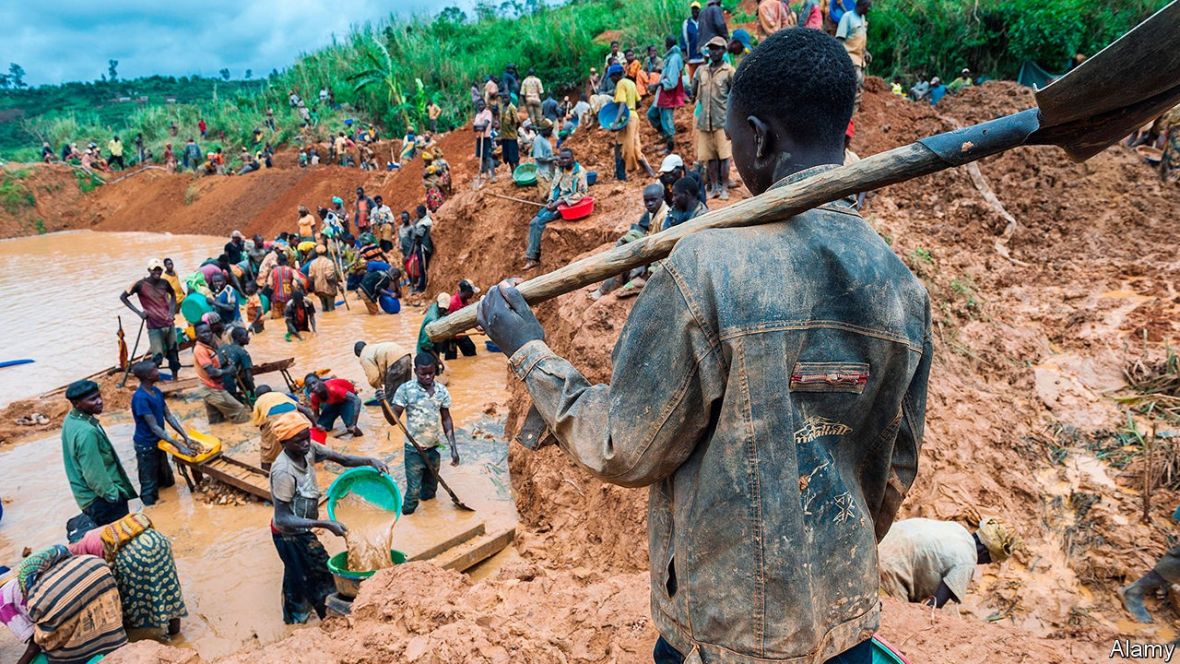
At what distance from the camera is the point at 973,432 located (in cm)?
604

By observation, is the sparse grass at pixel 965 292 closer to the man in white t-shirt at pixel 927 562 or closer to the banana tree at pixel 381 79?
the man in white t-shirt at pixel 927 562

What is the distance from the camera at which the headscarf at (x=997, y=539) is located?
16.4ft

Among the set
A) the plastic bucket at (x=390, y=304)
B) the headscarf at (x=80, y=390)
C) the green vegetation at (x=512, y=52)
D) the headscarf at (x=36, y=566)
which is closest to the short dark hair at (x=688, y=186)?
the headscarf at (x=80, y=390)

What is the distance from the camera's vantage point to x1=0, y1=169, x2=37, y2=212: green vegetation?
32062 millimetres

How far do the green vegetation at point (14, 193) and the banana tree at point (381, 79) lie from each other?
16.7m

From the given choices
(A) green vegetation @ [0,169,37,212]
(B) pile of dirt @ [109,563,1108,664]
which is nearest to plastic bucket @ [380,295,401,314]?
(B) pile of dirt @ [109,563,1108,664]

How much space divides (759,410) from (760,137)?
0.57 meters

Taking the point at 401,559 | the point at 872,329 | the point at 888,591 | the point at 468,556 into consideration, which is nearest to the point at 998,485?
the point at 888,591

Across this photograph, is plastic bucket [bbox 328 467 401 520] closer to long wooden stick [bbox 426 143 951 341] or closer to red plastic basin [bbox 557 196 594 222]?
long wooden stick [bbox 426 143 951 341]

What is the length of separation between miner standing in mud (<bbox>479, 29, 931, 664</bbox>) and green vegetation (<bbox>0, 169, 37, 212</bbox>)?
41.5 meters

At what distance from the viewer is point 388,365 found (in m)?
8.10

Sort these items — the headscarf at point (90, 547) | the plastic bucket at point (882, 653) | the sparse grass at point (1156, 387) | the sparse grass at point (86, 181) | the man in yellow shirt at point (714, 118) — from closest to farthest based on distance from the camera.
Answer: the plastic bucket at point (882, 653) < the headscarf at point (90, 547) < the sparse grass at point (1156, 387) < the man in yellow shirt at point (714, 118) < the sparse grass at point (86, 181)

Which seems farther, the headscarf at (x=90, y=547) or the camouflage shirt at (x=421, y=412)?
the camouflage shirt at (x=421, y=412)

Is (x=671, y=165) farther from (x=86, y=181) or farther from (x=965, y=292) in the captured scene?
(x=86, y=181)
